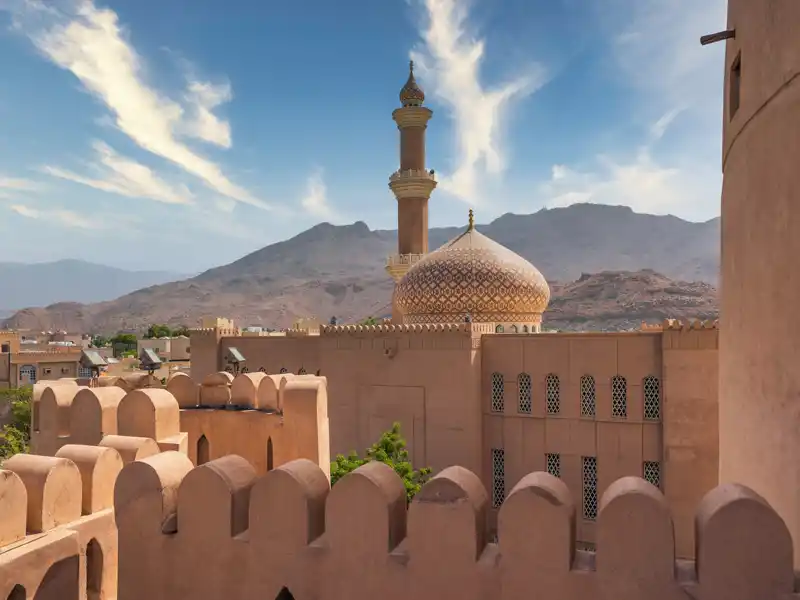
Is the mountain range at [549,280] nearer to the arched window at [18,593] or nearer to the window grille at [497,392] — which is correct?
the window grille at [497,392]

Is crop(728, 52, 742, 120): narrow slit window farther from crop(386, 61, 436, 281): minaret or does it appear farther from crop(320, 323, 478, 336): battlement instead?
crop(386, 61, 436, 281): minaret

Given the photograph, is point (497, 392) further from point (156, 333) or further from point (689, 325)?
point (156, 333)

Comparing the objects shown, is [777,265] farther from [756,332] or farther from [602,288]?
[602,288]

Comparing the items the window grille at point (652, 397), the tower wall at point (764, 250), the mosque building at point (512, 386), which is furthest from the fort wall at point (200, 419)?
the window grille at point (652, 397)

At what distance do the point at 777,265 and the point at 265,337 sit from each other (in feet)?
60.7

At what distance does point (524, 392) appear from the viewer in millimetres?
15289

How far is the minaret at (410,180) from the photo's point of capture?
23.6m

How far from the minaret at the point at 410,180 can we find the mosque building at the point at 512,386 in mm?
4636

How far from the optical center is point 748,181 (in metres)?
4.13

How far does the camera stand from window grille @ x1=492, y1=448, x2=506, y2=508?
51.0 feet

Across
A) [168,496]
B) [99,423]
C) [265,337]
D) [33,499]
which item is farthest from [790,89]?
[265,337]

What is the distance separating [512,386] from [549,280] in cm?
11908

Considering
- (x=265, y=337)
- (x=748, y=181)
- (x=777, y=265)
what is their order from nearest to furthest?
1. (x=777, y=265)
2. (x=748, y=181)
3. (x=265, y=337)

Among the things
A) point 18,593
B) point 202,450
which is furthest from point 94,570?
point 202,450
